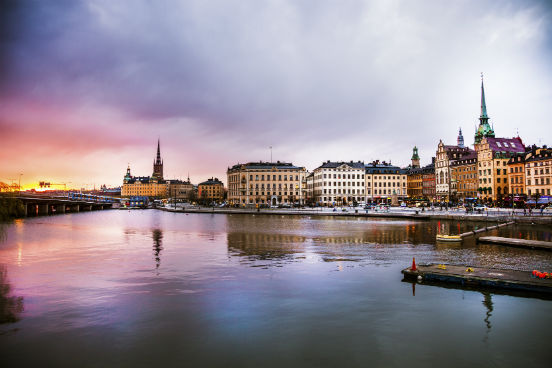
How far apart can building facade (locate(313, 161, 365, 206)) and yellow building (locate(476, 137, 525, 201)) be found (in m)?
48.4

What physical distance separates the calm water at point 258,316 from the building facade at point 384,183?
135278 mm

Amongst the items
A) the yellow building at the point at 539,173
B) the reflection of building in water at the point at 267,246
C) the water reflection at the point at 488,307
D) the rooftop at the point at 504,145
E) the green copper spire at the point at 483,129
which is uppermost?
the green copper spire at the point at 483,129

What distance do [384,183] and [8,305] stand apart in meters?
162

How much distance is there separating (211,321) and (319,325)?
17.1 ft

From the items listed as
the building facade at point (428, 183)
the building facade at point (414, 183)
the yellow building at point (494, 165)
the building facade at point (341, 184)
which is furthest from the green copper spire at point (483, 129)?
the building facade at point (341, 184)

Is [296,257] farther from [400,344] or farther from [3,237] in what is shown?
[3,237]

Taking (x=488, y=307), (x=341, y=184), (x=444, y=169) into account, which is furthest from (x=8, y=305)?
(x=444, y=169)

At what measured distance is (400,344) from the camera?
16.8m

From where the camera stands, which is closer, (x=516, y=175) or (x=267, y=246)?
(x=267, y=246)

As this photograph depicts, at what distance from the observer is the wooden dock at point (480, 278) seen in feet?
77.8

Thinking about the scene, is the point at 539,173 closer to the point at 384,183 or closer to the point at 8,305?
the point at 384,183

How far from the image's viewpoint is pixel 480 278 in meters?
25.0

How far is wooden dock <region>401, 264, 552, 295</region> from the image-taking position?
23719 millimetres

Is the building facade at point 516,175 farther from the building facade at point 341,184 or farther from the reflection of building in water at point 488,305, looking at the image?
the reflection of building in water at point 488,305
